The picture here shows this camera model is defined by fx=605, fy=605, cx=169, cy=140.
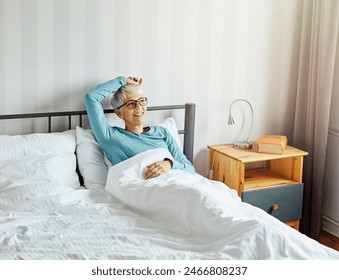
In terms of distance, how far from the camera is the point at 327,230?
388 centimetres

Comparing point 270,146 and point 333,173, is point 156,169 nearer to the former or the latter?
point 270,146

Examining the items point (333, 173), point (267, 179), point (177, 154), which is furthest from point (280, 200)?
point (177, 154)

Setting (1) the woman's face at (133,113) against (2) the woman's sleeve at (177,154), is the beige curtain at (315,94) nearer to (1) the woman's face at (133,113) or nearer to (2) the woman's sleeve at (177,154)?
(2) the woman's sleeve at (177,154)

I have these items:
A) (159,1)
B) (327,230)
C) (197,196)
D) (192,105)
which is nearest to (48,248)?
(197,196)

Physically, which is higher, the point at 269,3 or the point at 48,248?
the point at 269,3

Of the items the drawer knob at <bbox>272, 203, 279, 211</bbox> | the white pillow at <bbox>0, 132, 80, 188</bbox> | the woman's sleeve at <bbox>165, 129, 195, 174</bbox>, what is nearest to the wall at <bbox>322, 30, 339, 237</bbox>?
the drawer knob at <bbox>272, 203, 279, 211</bbox>

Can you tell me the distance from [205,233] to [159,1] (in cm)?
154

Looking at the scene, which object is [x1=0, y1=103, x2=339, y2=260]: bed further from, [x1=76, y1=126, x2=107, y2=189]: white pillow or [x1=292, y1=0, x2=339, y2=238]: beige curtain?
[x1=292, y1=0, x2=339, y2=238]: beige curtain

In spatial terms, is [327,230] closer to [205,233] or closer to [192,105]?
[192,105]

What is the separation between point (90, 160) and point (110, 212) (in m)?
0.53

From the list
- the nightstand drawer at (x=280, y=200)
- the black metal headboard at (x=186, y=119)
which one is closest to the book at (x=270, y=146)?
the nightstand drawer at (x=280, y=200)

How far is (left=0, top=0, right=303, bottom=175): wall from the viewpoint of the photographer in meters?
3.09

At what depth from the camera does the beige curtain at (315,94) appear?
11.8 feet

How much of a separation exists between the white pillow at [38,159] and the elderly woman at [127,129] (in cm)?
18
